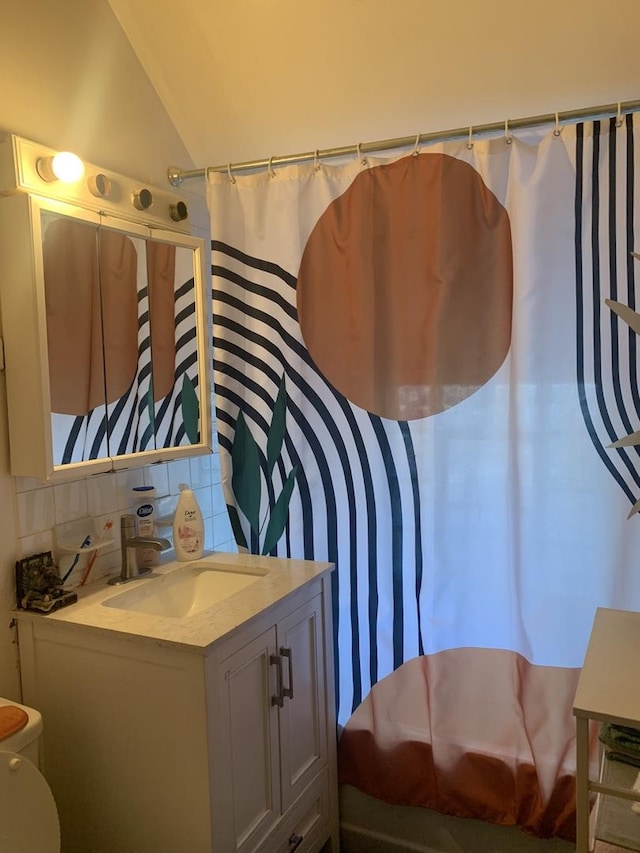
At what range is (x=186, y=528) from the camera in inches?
78.1

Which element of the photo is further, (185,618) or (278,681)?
(278,681)

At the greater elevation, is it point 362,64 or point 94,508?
point 362,64

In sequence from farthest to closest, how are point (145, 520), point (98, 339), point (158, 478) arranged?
point (158, 478)
point (145, 520)
point (98, 339)

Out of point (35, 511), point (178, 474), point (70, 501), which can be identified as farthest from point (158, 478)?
point (35, 511)

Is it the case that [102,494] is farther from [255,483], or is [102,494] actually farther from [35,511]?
[255,483]

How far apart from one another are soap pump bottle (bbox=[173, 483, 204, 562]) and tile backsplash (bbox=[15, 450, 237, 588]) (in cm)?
6

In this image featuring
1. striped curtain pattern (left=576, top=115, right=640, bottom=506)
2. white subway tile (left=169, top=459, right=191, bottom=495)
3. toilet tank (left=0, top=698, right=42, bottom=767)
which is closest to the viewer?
toilet tank (left=0, top=698, right=42, bottom=767)

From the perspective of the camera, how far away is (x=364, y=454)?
1.96 metres

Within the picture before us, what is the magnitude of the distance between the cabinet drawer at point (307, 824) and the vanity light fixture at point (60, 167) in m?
1.67

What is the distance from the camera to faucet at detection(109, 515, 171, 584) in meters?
1.82

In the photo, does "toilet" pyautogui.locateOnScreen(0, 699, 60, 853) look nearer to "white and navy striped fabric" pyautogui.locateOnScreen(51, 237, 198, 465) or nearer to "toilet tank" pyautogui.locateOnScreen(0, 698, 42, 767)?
"toilet tank" pyautogui.locateOnScreen(0, 698, 42, 767)

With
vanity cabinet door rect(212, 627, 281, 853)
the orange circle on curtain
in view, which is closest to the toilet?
vanity cabinet door rect(212, 627, 281, 853)

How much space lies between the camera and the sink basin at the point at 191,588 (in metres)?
1.81

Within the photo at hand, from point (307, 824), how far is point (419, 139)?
74.2 inches
